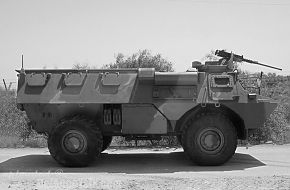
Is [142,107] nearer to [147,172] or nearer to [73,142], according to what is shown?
[147,172]

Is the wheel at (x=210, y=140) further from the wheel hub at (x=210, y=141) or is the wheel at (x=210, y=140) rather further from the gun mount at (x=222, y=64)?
the gun mount at (x=222, y=64)

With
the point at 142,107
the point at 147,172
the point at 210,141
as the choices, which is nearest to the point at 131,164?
the point at 147,172

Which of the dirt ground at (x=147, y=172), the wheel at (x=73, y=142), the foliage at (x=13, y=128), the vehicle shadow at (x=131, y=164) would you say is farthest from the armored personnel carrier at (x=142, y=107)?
the foliage at (x=13, y=128)

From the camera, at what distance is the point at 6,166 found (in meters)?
9.90

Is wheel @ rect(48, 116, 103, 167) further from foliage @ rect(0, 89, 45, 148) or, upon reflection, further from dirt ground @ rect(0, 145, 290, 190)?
foliage @ rect(0, 89, 45, 148)

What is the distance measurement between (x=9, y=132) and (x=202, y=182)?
899 cm

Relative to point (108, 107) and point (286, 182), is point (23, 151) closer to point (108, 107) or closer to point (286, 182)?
point (108, 107)

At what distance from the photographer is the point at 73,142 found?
9.42 meters

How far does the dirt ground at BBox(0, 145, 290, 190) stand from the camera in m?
7.51

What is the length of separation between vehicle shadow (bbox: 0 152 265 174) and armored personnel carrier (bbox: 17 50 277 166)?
0.28m

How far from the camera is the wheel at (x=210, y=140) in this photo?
9.38 metres

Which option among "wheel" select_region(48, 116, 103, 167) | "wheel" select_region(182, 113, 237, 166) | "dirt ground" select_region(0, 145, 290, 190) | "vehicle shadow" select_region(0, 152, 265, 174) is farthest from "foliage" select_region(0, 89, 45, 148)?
"wheel" select_region(182, 113, 237, 166)

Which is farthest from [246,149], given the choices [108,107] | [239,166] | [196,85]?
[108,107]

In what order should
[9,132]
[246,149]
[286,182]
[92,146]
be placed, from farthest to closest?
[9,132], [246,149], [92,146], [286,182]
